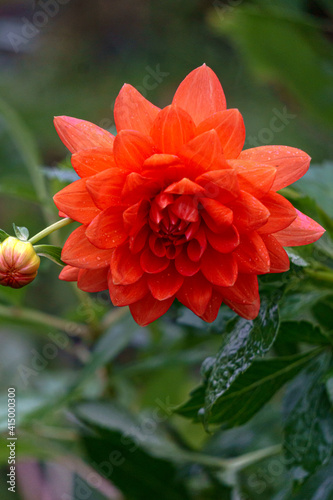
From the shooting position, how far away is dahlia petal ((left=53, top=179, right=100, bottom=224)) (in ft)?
1.50

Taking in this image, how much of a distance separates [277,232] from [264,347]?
11 centimetres

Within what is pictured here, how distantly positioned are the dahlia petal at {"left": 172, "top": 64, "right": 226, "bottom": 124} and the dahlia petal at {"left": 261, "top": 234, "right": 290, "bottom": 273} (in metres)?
0.12

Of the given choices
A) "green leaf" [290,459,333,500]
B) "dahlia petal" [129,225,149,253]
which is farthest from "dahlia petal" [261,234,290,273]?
"green leaf" [290,459,333,500]

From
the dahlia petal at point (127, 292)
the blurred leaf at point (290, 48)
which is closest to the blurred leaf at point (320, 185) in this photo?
the dahlia petal at point (127, 292)

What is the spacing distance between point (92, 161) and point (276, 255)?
0.58 ft

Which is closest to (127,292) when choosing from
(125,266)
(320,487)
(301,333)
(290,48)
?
(125,266)

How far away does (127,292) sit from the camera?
47cm

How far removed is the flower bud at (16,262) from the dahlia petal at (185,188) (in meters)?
0.12

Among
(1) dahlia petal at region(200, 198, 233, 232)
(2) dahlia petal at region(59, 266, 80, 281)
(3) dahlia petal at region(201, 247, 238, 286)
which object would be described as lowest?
(2) dahlia petal at region(59, 266, 80, 281)

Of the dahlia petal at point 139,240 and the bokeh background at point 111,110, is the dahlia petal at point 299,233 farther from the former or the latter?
the bokeh background at point 111,110

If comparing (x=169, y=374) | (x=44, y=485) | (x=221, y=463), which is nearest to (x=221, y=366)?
(x=221, y=463)

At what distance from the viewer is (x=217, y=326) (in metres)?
0.63

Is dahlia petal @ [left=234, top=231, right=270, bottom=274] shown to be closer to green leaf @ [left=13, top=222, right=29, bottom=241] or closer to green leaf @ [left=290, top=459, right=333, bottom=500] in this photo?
green leaf @ [left=13, top=222, right=29, bottom=241]

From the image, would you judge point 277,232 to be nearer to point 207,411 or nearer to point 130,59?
point 207,411
